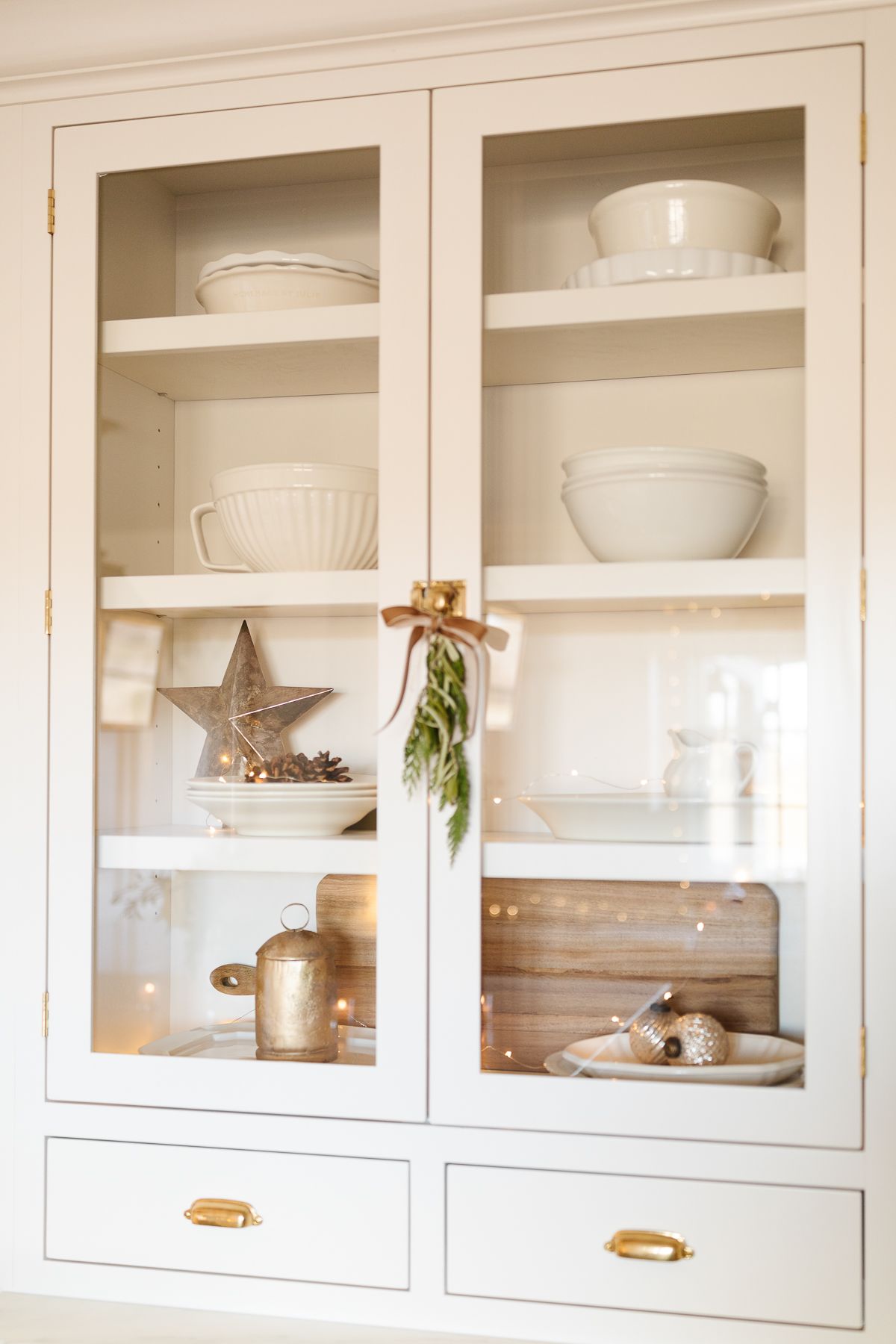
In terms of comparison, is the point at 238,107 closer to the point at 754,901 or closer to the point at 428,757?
the point at 428,757

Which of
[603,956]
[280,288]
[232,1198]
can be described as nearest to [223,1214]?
[232,1198]

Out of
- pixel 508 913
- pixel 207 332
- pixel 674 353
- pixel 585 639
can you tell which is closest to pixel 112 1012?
pixel 508 913

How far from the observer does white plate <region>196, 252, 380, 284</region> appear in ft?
4.32

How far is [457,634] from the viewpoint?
1260 millimetres

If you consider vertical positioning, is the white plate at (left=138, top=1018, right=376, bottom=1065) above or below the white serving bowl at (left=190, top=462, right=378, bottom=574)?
below

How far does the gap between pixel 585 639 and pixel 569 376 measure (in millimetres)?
293

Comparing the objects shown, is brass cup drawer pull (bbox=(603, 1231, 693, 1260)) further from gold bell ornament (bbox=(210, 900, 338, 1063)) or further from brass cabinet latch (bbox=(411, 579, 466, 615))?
brass cabinet latch (bbox=(411, 579, 466, 615))

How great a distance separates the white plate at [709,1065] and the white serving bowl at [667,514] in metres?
0.51

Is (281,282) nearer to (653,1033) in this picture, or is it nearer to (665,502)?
(665,502)

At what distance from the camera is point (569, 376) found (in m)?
1.29

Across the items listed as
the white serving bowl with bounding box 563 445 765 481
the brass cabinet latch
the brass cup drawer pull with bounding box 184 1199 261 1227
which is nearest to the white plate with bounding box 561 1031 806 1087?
the brass cup drawer pull with bounding box 184 1199 261 1227

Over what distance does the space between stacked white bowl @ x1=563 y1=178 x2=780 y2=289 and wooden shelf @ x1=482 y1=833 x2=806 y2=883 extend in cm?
60

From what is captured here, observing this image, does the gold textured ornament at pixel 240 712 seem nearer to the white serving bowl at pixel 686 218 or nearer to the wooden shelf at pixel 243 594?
the wooden shelf at pixel 243 594

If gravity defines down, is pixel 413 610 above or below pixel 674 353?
below
